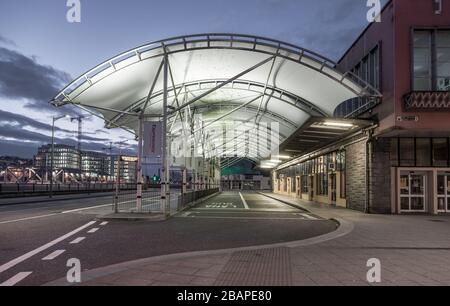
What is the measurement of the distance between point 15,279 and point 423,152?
63.3 feet

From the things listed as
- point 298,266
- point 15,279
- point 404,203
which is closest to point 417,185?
point 404,203

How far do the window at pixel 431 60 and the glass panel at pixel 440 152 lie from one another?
10.0 feet

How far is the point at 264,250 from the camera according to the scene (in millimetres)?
9031

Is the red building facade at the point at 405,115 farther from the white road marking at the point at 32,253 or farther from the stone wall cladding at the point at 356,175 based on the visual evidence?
the white road marking at the point at 32,253

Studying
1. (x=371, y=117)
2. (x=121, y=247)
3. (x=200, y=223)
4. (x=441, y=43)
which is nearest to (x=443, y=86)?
(x=441, y=43)

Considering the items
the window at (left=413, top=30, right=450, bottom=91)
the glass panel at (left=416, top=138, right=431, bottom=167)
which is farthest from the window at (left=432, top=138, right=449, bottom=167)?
the window at (left=413, top=30, right=450, bottom=91)

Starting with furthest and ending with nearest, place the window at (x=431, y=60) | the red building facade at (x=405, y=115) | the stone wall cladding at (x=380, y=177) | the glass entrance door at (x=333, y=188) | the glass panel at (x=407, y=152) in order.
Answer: the glass entrance door at (x=333, y=188) < the glass panel at (x=407, y=152) < the stone wall cladding at (x=380, y=177) < the window at (x=431, y=60) < the red building facade at (x=405, y=115)

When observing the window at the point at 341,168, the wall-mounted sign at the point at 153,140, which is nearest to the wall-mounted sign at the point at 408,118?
the window at the point at 341,168

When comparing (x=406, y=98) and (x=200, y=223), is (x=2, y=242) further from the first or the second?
(x=406, y=98)

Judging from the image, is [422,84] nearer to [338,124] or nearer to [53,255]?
[338,124]

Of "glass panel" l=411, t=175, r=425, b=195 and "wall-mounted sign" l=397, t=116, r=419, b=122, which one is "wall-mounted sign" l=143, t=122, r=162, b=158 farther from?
"glass panel" l=411, t=175, r=425, b=195

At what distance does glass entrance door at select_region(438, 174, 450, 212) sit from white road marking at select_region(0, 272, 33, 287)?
19.5 m

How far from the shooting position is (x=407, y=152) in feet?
65.8

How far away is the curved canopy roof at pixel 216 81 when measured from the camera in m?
19.2
